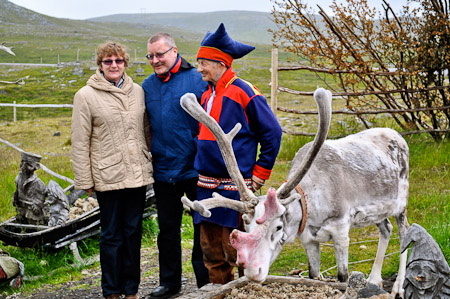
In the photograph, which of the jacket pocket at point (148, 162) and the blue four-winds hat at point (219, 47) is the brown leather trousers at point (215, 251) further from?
the blue four-winds hat at point (219, 47)

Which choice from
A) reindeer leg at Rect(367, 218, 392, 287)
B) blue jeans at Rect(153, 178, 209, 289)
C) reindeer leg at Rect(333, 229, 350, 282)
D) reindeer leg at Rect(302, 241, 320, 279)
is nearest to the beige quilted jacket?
blue jeans at Rect(153, 178, 209, 289)

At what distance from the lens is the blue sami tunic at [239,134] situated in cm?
339

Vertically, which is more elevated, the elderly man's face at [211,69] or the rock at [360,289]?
the elderly man's face at [211,69]

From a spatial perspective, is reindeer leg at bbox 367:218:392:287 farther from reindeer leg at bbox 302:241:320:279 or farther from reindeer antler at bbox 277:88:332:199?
reindeer antler at bbox 277:88:332:199

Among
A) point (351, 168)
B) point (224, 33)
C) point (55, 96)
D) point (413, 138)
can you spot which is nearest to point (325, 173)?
point (351, 168)

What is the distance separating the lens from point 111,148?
13.0 feet

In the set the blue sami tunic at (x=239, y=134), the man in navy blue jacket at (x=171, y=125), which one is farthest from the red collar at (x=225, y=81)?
the man in navy blue jacket at (x=171, y=125)

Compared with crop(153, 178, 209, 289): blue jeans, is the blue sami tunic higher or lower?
higher

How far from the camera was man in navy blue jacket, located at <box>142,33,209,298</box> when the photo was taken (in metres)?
3.99

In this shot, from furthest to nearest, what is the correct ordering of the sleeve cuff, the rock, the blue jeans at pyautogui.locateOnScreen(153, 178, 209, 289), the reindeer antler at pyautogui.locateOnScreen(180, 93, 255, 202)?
the blue jeans at pyautogui.locateOnScreen(153, 178, 209, 289), the sleeve cuff, the reindeer antler at pyautogui.locateOnScreen(180, 93, 255, 202), the rock

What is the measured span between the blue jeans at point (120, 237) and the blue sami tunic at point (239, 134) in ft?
3.05

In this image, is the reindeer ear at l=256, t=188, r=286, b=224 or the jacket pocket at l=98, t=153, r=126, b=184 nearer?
the reindeer ear at l=256, t=188, r=286, b=224

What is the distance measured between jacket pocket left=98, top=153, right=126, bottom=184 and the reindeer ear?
62.7 inches

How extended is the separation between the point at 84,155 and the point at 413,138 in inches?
260
